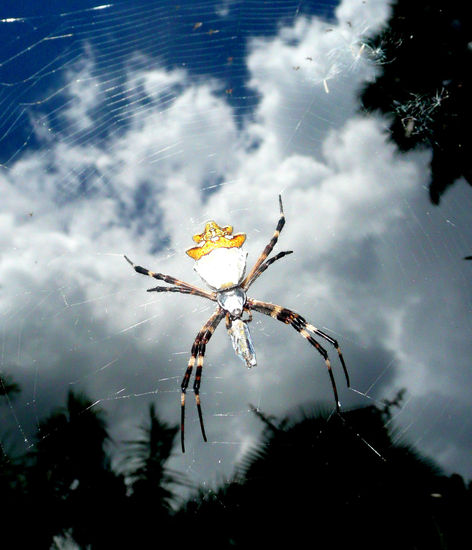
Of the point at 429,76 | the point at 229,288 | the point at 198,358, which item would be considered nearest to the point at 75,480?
the point at 198,358

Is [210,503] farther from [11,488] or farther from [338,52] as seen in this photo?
[338,52]

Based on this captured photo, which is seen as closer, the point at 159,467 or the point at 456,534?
the point at 456,534

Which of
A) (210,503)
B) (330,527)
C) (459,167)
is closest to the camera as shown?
(330,527)

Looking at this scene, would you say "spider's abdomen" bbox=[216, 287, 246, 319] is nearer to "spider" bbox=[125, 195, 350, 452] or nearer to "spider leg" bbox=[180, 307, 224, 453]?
"spider" bbox=[125, 195, 350, 452]

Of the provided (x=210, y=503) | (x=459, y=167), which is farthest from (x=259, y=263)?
(x=459, y=167)

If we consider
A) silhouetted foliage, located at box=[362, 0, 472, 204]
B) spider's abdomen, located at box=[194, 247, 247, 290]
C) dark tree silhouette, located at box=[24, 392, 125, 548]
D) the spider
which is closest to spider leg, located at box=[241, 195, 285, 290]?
the spider

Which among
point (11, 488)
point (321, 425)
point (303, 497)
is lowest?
point (303, 497)

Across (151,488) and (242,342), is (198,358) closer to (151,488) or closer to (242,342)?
(242,342)

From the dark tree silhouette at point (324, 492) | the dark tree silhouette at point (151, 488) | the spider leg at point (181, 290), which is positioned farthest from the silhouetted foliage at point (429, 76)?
the dark tree silhouette at point (151, 488)
